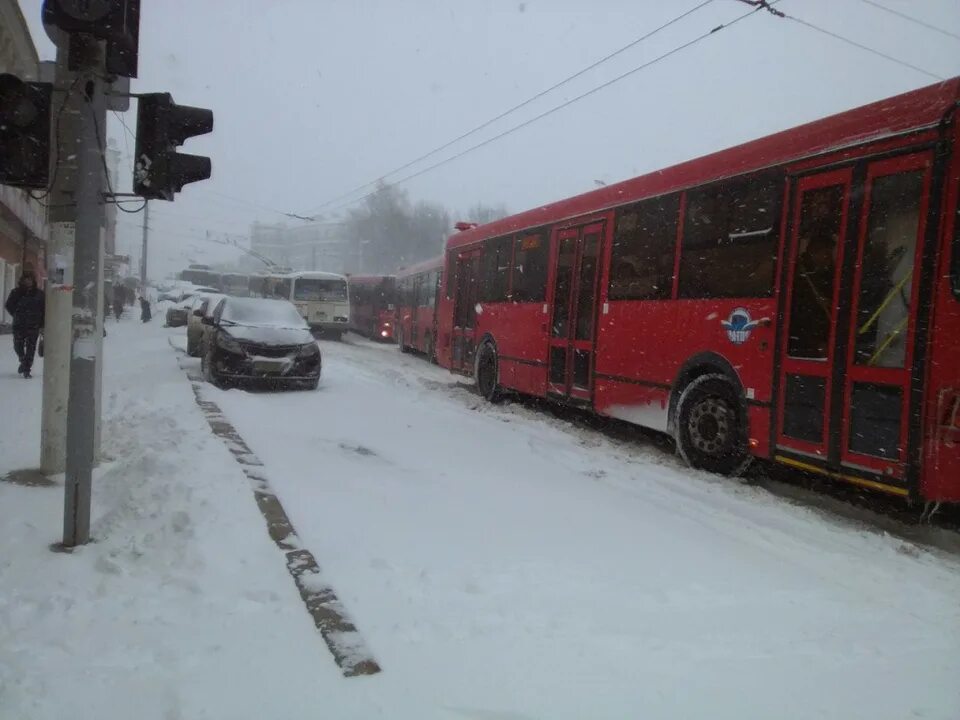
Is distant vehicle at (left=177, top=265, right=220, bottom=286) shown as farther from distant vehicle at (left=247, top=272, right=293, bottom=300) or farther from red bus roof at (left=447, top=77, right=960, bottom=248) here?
A: red bus roof at (left=447, top=77, right=960, bottom=248)

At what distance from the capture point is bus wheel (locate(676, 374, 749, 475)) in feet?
21.0

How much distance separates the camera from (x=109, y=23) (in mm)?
3775

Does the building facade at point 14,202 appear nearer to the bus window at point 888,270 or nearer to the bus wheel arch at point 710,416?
the bus wheel arch at point 710,416

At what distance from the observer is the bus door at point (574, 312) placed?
8898 millimetres

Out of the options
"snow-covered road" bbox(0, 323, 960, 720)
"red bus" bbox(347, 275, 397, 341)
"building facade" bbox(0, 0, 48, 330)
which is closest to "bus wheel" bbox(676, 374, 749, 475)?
"snow-covered road" bbox(0, 323, 960, 720)

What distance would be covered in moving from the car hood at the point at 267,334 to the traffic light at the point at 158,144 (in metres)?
6.70

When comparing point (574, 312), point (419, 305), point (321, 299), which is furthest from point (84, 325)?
point (321, 299)

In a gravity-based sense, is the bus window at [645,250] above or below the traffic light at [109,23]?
below

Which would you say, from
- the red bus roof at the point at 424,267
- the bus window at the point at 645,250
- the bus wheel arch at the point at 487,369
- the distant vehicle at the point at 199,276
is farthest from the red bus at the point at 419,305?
the distant vehicle at the point at 199,276

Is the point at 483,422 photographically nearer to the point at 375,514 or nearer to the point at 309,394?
the point at 309,394

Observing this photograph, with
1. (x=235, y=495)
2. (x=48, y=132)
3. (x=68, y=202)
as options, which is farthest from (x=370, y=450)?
(x=48, y=132)

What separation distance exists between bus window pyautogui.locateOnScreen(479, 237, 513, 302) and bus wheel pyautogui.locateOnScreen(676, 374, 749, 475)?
495 centimetres

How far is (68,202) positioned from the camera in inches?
212

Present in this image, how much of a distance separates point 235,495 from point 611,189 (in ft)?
19.6
